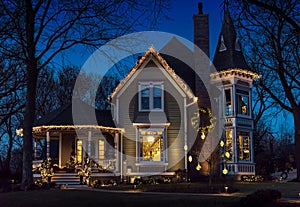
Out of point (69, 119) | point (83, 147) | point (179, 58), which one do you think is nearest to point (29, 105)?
point (69, 119)

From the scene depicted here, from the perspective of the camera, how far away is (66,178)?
25.5 m

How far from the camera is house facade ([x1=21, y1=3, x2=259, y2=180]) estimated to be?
88.8ft

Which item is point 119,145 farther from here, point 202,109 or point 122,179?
point 202,109

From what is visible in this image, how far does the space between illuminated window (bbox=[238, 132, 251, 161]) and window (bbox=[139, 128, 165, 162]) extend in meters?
5.32

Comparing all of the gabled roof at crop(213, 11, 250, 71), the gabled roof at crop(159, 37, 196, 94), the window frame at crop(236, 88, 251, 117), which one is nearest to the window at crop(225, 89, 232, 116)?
the window frame at crop(236, 88, 251, 117)

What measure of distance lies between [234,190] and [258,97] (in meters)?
21.3

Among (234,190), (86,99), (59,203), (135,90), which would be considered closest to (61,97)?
(86,99)

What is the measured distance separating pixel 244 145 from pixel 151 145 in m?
6.26

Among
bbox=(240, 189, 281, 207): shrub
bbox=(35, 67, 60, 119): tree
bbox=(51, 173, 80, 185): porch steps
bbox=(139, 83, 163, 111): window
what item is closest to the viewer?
bbox=(240, 189, 281, 207): shrub

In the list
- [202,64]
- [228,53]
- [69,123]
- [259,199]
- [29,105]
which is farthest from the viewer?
[228,53]

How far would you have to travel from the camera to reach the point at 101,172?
2605 centimetres

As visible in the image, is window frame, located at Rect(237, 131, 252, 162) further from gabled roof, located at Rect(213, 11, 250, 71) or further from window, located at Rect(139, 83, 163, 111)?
window, located at Rect(139, 83, 163, 111)

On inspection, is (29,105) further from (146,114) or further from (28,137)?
(146,114)

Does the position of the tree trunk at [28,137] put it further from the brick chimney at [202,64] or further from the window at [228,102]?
the window at [228,102]
